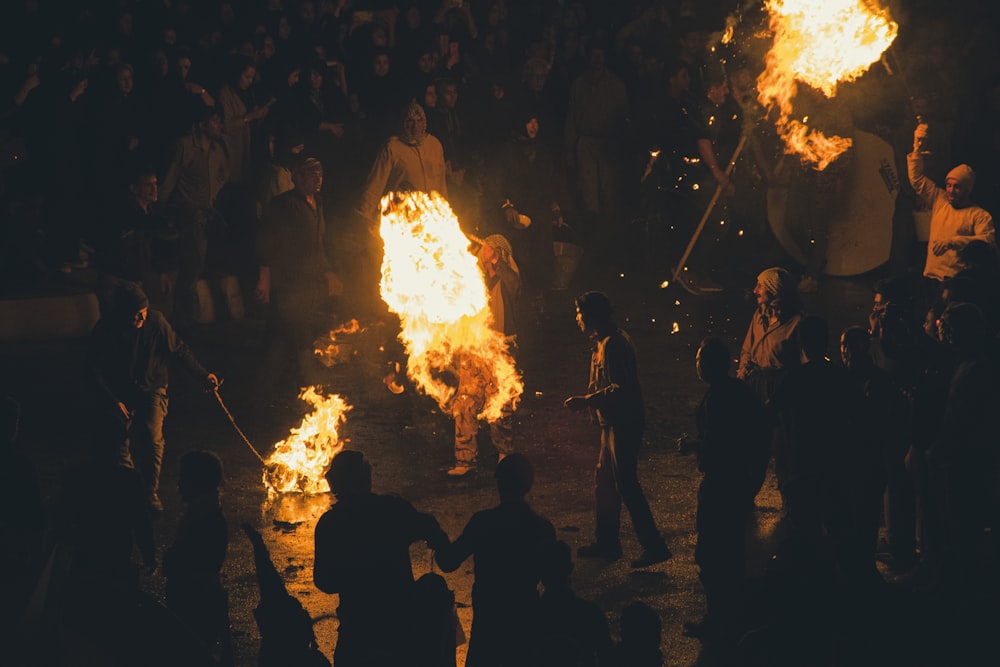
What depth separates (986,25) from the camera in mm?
18703

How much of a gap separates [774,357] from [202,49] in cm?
935

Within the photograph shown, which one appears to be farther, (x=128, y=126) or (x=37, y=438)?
(x=128, y=126)

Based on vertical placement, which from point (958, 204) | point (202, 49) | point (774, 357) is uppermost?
point (202, 49)

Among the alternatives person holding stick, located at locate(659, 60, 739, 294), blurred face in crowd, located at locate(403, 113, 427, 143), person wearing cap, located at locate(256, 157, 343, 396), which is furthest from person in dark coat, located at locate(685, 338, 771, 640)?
person holding stick, located at locate(659, 60, 739, 294)

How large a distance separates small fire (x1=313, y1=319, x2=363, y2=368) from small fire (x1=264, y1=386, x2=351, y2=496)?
9.75 ft

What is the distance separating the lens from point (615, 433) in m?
8.79

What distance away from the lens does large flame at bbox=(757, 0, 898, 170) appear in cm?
1474

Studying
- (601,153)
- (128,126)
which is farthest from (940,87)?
(128,126)

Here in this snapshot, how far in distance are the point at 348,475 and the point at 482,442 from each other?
547 cm

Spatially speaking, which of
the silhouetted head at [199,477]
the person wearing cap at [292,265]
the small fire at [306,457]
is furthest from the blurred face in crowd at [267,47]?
the silhouetted head at [199,477]

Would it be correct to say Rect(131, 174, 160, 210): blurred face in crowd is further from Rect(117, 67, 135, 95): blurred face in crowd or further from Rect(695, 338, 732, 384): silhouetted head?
Rect(695, 338, 732, 384): silhouetted head

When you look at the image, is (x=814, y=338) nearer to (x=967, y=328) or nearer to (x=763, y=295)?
(x=967, y=328)

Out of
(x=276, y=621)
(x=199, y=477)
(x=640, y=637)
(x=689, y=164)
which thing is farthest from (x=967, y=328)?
(x=689, y=164)

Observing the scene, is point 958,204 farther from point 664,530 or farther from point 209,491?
point 209,491
